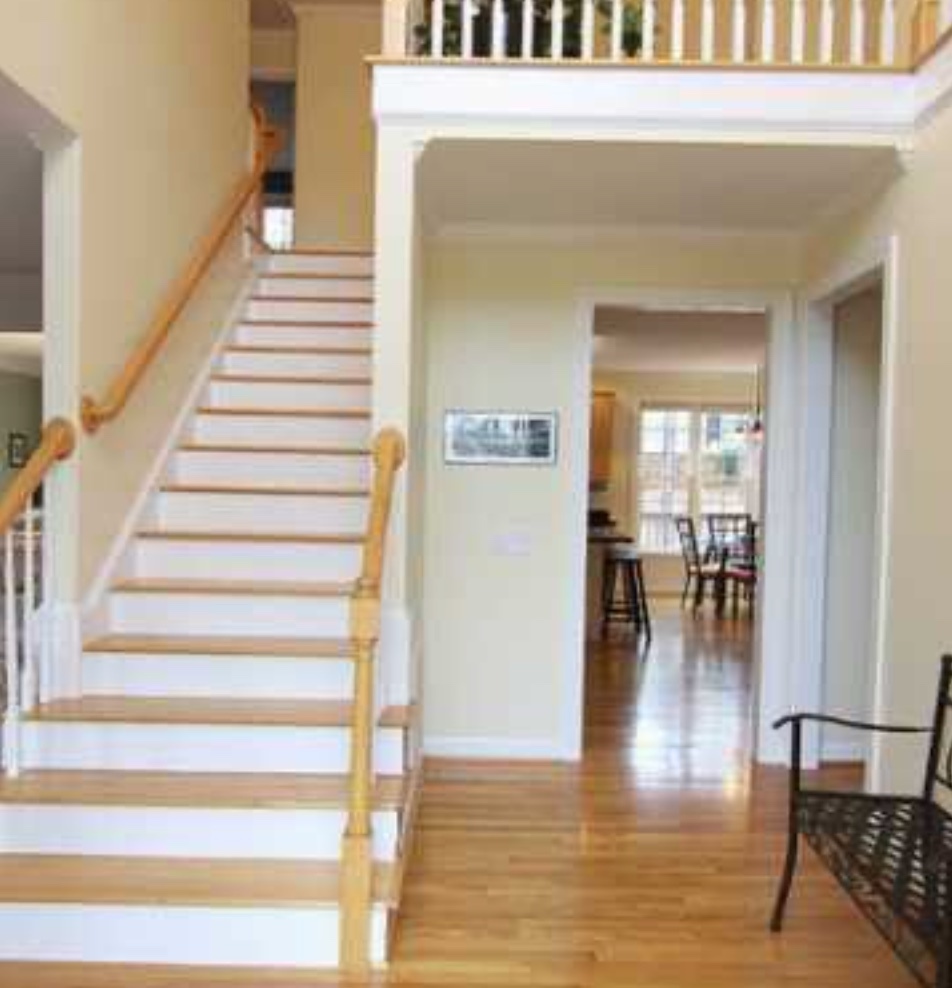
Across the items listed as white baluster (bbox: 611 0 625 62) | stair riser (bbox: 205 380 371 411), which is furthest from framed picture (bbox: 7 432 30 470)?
white baluster (bbox: 611 0 625 62)

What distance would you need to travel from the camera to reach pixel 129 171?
3.58 m

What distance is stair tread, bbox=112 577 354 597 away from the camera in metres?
3.55

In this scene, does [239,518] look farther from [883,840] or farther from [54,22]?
[883,840]

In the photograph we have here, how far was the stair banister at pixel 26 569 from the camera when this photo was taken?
283cm

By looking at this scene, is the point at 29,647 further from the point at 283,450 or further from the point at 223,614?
the point at 283,450

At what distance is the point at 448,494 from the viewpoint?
14.9 ft

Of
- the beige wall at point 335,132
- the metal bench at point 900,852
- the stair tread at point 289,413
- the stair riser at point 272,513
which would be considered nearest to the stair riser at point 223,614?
the stair riser at point 272,513

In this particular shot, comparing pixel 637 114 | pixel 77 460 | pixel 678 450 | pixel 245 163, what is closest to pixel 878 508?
pixel 637 114

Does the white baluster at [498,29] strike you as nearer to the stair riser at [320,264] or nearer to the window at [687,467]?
the stair riser at [320,264]

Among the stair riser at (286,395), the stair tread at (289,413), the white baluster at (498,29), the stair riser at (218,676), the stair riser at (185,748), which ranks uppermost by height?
the white baluster at (498,29)

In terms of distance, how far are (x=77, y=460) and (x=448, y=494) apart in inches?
71.3

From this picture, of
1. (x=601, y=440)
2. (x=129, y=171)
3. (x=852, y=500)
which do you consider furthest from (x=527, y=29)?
(x=601, y=440)

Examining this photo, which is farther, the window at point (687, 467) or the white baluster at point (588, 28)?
the window at point (687, 467)

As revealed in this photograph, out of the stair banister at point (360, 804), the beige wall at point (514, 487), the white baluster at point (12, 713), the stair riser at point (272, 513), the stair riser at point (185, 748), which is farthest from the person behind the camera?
the beige wall at point (514, 487)
